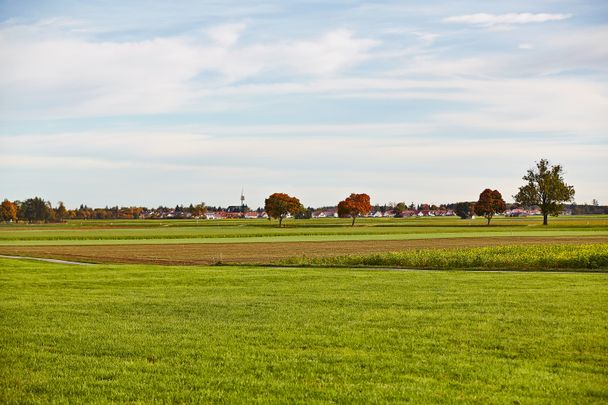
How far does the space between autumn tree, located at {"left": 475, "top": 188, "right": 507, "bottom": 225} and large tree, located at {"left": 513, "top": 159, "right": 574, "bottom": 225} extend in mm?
23260

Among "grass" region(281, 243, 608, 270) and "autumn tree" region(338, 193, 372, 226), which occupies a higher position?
"autumn tree" region(338, 193, 372, 226)

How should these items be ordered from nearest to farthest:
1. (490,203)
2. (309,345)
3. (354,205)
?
(309,345) → (490,203) → (354,205)

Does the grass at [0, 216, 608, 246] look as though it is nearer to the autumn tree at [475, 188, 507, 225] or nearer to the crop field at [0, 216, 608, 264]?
the crop field at [0, 216, 608, 264]

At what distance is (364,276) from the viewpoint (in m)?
31.9

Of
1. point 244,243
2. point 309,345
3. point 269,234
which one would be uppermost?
point 269,234

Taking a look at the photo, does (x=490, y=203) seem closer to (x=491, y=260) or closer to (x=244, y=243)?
(x=244, y=243)

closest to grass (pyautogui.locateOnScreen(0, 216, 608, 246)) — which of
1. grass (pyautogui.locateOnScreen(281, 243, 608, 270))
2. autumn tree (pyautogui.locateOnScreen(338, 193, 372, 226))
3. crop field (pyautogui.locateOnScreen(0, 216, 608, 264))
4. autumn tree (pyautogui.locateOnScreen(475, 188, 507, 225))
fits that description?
crop field (pyautogui.locateOnScreen(0, 216, 608, 264))

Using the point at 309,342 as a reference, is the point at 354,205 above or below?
above

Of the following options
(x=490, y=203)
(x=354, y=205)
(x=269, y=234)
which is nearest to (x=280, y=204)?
(x=354, y=205)

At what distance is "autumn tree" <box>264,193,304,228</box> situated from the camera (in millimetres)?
176500

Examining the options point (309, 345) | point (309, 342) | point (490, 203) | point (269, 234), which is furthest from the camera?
point (490, 203)

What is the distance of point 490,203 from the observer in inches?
6836

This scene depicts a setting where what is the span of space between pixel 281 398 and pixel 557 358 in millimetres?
5862

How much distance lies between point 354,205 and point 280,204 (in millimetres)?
22687
